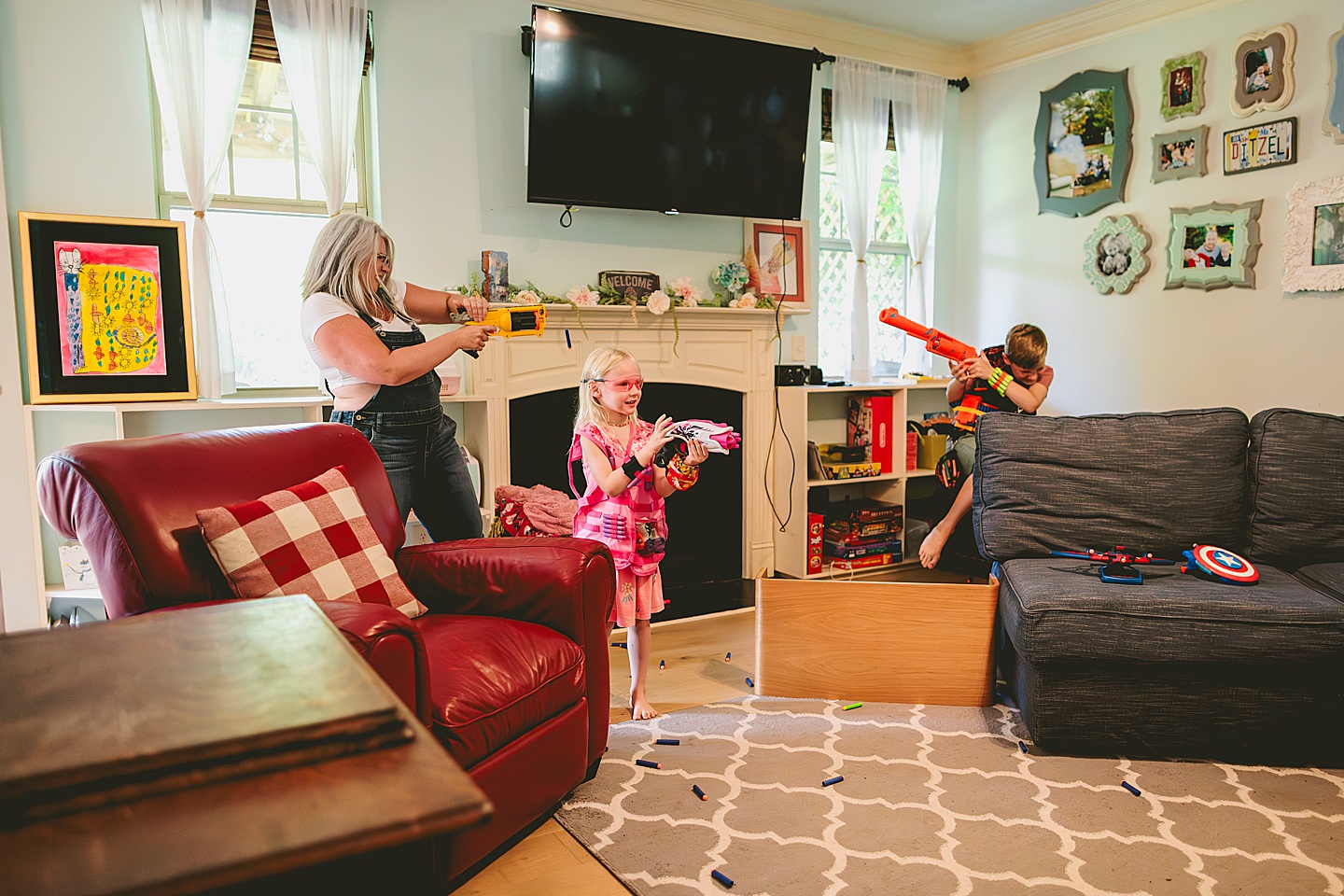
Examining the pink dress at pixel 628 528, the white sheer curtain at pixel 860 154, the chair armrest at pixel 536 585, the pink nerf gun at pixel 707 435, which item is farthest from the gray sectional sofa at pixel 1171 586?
the white sheer curtain at pixel 860 154

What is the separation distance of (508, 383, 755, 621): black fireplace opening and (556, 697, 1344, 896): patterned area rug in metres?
1.39

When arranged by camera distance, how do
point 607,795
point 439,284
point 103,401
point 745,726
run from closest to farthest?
point 607,795 < point 745,726 < point 103,401 < point 439,284

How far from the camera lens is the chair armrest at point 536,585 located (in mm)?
2068

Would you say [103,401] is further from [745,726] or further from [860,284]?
[860,284]

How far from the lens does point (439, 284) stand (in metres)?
3.69

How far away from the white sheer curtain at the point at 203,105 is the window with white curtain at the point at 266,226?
0.13 metres

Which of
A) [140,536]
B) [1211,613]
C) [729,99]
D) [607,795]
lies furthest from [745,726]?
[729,99]

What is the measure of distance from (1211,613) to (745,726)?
124 centimetres

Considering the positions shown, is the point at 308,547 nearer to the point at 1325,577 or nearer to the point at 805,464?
the point at 1325,577

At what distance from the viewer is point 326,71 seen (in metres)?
3.36

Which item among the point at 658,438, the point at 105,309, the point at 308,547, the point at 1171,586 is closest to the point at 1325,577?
the point at 1171,586

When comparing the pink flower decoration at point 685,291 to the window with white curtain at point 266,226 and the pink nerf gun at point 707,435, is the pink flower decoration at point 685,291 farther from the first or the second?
the pink nerf gun at point 707,435

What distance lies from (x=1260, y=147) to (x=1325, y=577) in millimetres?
2194

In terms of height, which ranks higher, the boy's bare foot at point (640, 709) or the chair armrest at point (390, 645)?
the chair armrest at point (390, 645)
